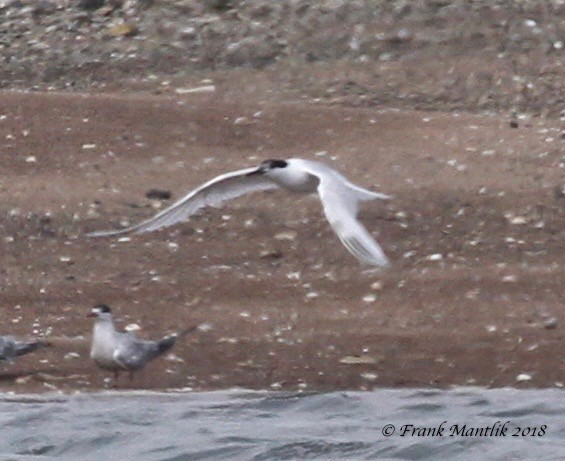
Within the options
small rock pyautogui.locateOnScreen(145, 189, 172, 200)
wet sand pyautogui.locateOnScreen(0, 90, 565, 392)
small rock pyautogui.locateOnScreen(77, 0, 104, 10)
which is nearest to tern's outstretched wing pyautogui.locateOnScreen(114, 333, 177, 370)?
wet sand pyautogui.locateOnScreen(0, 90, 565, 392)

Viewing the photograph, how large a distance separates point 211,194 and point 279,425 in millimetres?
1170

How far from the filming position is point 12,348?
26.8ft

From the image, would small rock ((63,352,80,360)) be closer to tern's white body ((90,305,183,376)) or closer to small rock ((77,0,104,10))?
tern's white body ((90,305,183,376))

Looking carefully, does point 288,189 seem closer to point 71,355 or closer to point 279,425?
point 279,425

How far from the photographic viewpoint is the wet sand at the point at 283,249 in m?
8.41

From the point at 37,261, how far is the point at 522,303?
9.33 feet

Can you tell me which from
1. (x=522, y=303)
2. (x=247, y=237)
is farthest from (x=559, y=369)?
(x=247, y=237)

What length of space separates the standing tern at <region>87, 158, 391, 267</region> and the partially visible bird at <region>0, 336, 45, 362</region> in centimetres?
95

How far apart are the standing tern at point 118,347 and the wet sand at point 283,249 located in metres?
0.18

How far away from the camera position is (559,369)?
8.26 metres

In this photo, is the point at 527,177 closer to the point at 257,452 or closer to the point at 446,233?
the point at 446,233

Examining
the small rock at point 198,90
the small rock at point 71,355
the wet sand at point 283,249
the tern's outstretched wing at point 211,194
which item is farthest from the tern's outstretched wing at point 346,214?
the small rock at point 198,90

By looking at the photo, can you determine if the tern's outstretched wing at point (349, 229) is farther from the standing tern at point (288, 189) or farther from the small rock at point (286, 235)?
the small rock at point (286, 235)

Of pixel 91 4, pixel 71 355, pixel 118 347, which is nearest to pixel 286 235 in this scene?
pixel 71 355
